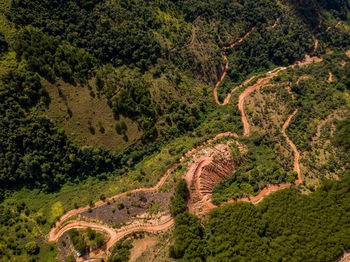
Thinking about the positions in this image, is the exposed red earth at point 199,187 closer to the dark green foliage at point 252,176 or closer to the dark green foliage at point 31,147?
the dark green foliage at point 252,176

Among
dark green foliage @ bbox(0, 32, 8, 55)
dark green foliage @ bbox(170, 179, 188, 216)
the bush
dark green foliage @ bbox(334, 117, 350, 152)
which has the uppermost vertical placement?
dark green foliage @ bbox(0, 32, 8, 55)

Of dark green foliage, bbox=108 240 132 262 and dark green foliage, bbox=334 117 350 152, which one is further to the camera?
dark green foliage, bbox=334 117 350 152

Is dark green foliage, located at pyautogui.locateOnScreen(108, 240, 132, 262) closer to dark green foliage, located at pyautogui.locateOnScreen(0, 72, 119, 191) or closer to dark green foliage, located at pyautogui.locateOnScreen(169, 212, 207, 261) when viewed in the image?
dark green foliage, located at pyautogui.locateOnScreen(169, 212, 207, 261)

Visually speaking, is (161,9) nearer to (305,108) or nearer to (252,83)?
(252,83)

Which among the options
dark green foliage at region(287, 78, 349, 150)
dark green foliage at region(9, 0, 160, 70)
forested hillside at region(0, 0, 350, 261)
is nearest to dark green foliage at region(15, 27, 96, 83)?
forested hillside at region(0, 0, 350, 261)

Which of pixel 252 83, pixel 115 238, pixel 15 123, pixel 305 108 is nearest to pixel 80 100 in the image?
pixel 15 123
